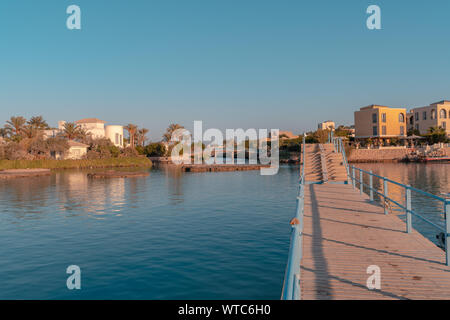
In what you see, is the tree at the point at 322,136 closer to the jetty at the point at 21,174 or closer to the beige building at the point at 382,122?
the beige building at the point at 382,122

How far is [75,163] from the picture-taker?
74.8m

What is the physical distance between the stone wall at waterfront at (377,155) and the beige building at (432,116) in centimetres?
1671

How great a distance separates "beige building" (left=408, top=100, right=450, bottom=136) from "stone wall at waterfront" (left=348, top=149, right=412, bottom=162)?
16.7 metres

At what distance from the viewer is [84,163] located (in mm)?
76250

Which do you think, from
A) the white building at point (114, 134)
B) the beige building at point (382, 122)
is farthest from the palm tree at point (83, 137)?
the beige building at point (382, 122)

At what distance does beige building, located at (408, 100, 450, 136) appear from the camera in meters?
91.9

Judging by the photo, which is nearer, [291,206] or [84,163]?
[291,206]

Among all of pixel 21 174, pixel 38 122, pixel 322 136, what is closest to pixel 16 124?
pixel 38 122

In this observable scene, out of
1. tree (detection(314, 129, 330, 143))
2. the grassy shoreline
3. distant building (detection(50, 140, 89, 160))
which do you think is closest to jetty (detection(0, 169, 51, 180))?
the grassy shoreline

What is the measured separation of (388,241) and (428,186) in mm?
31719
